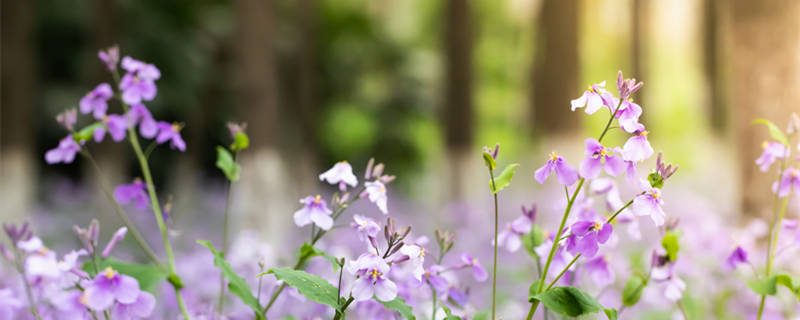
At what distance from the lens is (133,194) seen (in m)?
1.94

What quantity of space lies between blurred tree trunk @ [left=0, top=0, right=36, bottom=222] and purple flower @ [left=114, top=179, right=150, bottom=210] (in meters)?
5.38

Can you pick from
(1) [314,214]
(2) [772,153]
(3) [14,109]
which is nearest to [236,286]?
(1) [314,214]

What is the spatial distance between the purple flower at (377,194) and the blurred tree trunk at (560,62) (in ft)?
26.7

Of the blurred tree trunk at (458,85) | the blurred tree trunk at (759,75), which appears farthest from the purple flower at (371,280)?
the blurred tree trunk at (458,85)

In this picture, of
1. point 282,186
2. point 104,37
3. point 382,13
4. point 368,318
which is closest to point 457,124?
point 282,186

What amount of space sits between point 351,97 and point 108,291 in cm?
1374

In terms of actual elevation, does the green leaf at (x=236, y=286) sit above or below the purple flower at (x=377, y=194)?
below

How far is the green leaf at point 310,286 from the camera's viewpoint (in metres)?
1.41

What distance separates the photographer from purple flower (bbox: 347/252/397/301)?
1365 millimetres

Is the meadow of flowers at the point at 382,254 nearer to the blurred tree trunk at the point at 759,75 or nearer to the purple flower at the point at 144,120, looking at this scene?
the purple flower at the point at 144,120

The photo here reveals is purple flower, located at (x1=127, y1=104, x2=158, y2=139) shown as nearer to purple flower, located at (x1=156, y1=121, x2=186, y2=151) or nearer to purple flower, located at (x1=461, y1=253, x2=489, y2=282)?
purple flower, located at (x1=156, y1=121, x2=186, y2=151)

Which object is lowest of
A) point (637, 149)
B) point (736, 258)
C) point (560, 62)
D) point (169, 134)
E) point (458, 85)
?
point (736, 258)

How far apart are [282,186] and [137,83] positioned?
188 inches

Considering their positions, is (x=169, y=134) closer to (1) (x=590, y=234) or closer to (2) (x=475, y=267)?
(2) (x=475, y=267)
